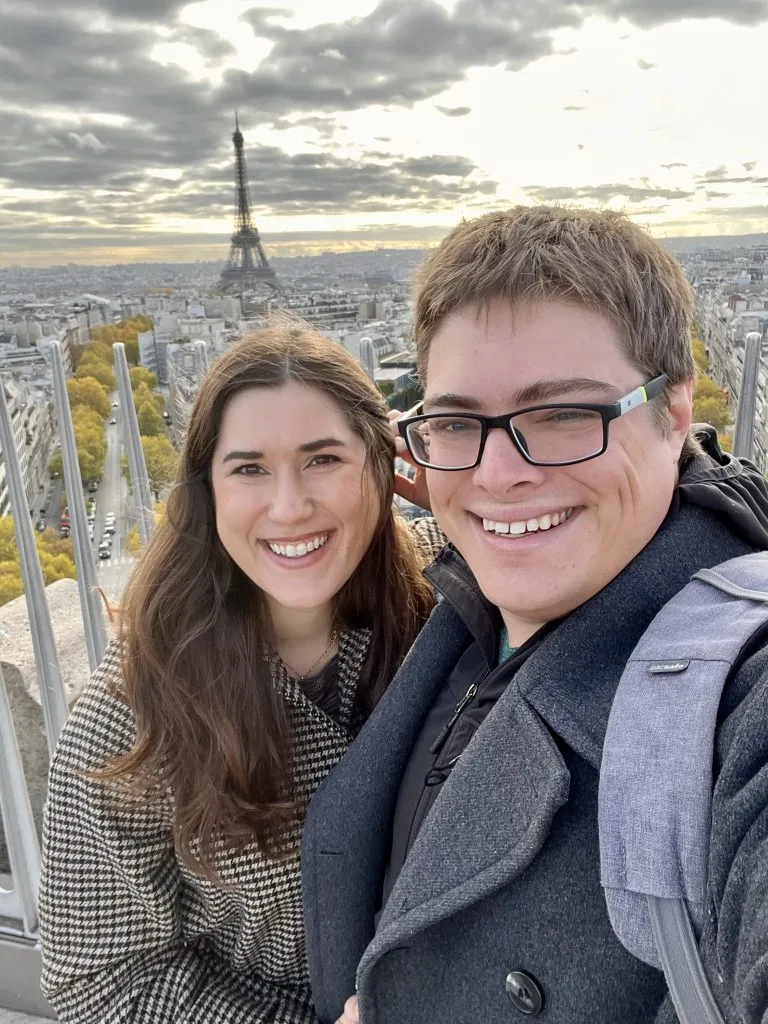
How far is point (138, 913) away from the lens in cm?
183

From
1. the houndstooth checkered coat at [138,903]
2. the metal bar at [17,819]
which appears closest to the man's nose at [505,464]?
the houndstooth checkered coat at [138,903]

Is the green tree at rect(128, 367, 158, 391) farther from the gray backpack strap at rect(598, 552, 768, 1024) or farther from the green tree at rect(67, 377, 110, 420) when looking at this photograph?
the gray backpack strap at rect(598, 552, 768, 1024)

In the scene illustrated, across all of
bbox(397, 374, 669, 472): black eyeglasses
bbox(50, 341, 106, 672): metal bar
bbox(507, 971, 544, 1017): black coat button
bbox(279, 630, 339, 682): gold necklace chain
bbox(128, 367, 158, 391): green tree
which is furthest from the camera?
bbox(128, 367, 158, 391): green tree

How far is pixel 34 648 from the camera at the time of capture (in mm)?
2664

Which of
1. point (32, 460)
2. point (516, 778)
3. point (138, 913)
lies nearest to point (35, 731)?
point (32, 460)

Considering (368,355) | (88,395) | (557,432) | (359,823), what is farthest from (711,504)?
(88,395)

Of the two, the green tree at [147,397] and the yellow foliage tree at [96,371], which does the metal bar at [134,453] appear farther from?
the yellow foliage tree at [96,371]

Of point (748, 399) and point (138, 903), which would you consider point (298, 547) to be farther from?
point (748, 399)

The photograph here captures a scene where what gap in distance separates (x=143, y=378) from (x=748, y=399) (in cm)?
207

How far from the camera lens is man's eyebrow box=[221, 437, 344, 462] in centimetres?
186

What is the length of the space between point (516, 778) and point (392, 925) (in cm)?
32

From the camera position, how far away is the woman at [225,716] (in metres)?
1.79

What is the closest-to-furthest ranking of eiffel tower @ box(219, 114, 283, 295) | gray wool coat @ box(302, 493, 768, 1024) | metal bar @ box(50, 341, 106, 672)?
gray wool coat @ box(302, 493, 768, 1024) < metal bar @ box(50, 341, 106, 672) < eiffel tower @ box(219, 114, 283, 295)

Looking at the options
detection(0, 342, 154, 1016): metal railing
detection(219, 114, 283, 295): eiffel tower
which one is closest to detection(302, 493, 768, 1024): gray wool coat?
detection(0, 342, 154, 1016): metal railing
